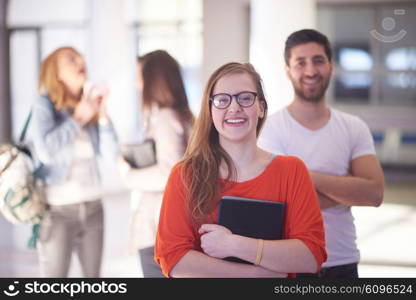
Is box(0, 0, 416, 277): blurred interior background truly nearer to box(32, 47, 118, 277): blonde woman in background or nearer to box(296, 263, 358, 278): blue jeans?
box(32, 47, 118, 277): blonde woman in background

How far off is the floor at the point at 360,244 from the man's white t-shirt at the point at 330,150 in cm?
135

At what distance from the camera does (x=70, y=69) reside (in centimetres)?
261

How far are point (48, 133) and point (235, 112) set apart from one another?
1380 mm

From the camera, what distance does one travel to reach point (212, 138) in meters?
1.48

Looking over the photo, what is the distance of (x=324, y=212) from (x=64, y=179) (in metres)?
1.25

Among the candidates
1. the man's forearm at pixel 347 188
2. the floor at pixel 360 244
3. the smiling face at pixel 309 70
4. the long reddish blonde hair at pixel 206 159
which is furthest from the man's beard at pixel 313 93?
the floor at pixel 360 244

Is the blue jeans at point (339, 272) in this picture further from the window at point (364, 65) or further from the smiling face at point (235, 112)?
the window at point (364, 65)

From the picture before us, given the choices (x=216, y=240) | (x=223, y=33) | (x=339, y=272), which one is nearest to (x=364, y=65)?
(x=223, y=33)

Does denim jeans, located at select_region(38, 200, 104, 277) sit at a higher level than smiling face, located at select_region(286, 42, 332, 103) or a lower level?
lower

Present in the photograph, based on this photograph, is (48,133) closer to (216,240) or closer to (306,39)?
(306,39)

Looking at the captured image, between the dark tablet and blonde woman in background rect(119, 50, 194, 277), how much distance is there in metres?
0.98

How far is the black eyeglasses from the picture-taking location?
1.41 meters

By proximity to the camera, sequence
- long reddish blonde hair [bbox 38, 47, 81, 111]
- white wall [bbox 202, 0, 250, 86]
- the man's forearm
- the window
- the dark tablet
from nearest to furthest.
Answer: the dark tablet, the man's forearm, long reddish blonde hair [bbox 38, 47, 81, 111], white wall [bbox 202, 0, 250, 86], the window

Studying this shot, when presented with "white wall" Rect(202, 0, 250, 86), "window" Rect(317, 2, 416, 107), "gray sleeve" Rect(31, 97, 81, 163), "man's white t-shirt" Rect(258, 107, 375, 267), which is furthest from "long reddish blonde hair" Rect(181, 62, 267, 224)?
"window" Rect(317, 2, 416, 107)
